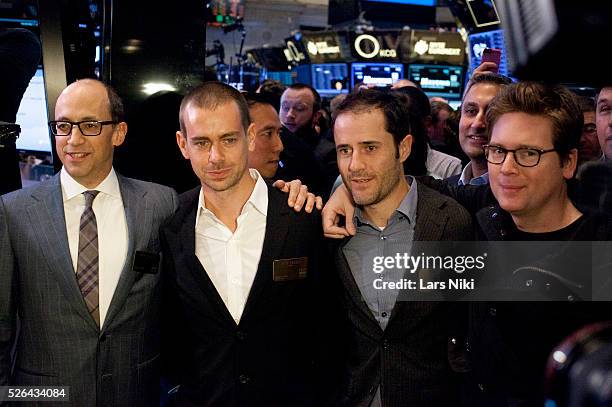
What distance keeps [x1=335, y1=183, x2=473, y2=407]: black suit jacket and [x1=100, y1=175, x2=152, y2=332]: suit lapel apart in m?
0.72

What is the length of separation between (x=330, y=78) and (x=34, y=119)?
297 inches

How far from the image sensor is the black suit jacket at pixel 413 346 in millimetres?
1848

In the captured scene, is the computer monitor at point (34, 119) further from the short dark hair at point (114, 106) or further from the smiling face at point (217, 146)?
the smiling face at point (217, 146)

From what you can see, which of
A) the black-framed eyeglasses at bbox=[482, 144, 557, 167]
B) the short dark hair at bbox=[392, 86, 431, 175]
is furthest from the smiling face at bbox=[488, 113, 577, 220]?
the short dark hair at bbox=[392, 86, 431, 175]

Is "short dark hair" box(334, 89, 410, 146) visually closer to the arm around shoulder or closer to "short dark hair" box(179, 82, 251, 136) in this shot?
"short dark hair" box(179, 82, 251, 136)

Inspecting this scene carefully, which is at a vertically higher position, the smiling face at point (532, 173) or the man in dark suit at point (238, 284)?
the smiling face at point (532, 173)

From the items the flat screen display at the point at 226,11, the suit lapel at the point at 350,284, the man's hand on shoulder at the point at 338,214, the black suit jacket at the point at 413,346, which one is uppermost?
the flat screen display at the point at 226,11

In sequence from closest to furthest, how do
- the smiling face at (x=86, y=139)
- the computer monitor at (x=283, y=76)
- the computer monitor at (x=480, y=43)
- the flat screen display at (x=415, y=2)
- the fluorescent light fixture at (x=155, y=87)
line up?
1. the smiling face at (x=86, y=139)
2. the fluorescent light fixture at (x=155, y=87)
3. the computer monitor at (x=480, y=43)
4. the flat screen display at (x=415, y=2)
5. the computer monitor at (x=283, y=76)

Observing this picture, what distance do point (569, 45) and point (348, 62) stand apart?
975 cm

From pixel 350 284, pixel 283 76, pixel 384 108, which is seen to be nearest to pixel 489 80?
pixel 384 108

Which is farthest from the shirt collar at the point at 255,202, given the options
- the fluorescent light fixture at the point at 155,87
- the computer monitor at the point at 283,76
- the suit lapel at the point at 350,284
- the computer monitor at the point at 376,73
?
the computer monitor at the point at 283,76

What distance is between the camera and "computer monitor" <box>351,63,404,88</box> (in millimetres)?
9695

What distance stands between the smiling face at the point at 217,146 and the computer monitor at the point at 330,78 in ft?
27.6

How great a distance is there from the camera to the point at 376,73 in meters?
9.94
